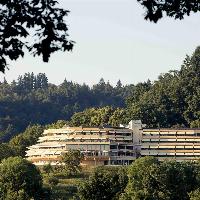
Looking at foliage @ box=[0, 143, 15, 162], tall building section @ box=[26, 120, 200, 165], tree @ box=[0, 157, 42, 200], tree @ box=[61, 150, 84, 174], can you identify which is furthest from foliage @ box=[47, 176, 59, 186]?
foliage @ box=[0, 143, 15, 162]

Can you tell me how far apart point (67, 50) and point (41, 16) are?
3.07 feet

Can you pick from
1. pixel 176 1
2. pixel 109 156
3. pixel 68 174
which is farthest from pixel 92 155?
pixel 176 1

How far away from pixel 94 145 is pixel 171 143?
60.1 ft

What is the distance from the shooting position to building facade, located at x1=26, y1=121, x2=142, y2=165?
177 metres

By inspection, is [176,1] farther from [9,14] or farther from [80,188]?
[80,188]

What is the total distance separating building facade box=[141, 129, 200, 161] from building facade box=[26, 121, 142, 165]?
95.1 inches

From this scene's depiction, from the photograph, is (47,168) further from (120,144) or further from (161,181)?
(161,181)

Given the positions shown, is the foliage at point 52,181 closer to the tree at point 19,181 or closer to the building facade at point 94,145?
the tree at point 19,181

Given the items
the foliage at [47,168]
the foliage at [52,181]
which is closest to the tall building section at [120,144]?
the foliage at [47,168]

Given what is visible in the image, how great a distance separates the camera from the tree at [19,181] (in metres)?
128

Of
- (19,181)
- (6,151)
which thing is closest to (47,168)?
(6,151)

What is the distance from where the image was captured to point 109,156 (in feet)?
584

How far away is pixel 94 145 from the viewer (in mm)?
179375

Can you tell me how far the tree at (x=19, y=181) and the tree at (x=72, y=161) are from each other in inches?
718
